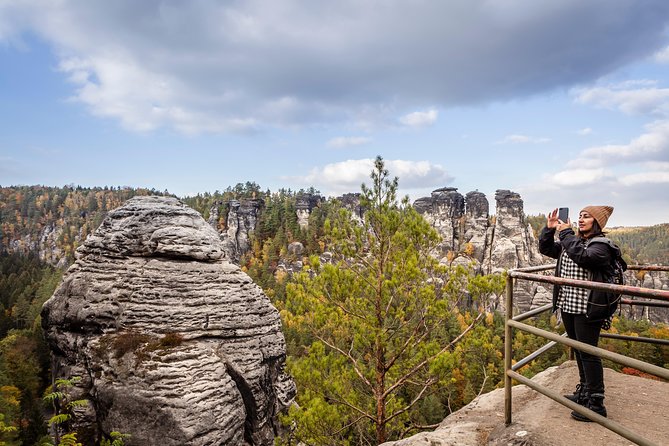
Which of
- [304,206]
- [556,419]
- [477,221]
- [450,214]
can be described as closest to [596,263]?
[556,419]

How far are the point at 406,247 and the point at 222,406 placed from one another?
6.43 m

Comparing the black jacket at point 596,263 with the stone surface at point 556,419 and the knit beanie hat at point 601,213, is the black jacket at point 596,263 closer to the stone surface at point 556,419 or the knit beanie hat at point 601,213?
the knit beanie hat at point 601,213

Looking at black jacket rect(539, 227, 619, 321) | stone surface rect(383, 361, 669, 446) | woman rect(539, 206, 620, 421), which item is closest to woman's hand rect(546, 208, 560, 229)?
woman rect(539, 206, 620, 421)

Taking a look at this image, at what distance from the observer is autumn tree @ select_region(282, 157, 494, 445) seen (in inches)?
283

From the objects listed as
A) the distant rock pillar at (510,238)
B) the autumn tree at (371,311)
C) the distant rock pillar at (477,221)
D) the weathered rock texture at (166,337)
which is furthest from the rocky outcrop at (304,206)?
the autumn tree at (371,311)

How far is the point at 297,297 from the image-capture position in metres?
7.53

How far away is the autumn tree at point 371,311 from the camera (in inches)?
283

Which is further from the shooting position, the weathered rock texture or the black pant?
the weathered rock texture

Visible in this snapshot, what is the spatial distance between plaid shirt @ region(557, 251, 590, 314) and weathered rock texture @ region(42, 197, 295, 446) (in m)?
8.75

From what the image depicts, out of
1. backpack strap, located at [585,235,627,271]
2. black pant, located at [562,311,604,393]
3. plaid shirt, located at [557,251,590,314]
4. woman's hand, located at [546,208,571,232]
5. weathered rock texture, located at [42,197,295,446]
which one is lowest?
weathered rock texture, located at [42,197,295,446]

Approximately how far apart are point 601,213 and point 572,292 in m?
0.87

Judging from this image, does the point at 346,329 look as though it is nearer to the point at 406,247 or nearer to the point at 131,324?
the point at 406,247

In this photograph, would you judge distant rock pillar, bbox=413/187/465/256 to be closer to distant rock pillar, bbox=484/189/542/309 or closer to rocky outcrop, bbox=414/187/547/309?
rocky outcrop, bbox=414/187/547/309

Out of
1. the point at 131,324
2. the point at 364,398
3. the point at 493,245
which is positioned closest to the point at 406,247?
the point at 364,398
